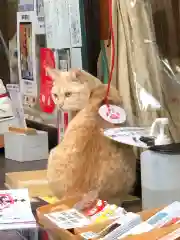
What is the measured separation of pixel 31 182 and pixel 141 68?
0.36 m

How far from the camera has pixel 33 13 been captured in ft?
5.48

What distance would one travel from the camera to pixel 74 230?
2.73 ft

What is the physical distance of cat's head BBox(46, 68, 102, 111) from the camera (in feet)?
3.70

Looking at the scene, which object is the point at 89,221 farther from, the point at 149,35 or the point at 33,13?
the point at 33,13

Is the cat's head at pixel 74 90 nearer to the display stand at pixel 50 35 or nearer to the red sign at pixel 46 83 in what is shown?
the display stand at pixel 50 35

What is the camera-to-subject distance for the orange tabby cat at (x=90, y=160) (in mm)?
1055

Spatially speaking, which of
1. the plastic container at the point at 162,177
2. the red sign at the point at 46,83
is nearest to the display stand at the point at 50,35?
the red sign at the point at 46,83

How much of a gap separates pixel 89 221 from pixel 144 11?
0.49 m

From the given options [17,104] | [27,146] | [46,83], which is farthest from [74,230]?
[17,104]

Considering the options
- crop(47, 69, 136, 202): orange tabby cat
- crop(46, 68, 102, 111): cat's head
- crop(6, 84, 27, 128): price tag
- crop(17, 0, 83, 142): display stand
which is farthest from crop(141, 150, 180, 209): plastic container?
crop(6, 84, 27, 128): price tag

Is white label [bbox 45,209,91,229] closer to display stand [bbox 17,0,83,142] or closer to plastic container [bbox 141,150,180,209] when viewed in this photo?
plastic container [bbox 141,150,180,209]

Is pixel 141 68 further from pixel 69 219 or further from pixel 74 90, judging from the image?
pixel 69 219

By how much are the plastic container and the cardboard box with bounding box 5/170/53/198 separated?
273 millimetres

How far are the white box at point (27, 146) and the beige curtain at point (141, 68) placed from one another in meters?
0.45
